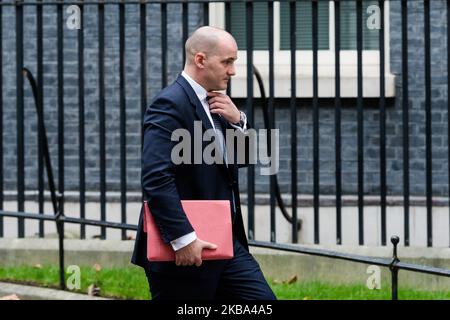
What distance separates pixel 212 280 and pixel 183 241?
287mm

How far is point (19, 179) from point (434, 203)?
3.33 metres

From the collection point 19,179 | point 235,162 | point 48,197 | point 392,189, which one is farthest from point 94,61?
point 235,162

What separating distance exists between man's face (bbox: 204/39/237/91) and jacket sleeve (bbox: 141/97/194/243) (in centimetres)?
23

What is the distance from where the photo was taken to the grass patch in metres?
8.27

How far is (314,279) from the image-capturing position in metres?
8.88

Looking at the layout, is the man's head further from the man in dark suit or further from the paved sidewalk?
the paved sidewalk

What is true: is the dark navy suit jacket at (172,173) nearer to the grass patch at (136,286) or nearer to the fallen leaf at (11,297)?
the fallen leaf at (11,297)

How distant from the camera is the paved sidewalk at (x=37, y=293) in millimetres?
8117

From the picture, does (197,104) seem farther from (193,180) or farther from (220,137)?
(193,180)

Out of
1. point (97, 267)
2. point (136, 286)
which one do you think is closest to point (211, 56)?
point (136, 286)

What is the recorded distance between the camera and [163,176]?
536 cm

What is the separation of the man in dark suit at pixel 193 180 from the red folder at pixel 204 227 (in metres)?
A: 0.03

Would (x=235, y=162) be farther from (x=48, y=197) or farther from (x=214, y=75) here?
(x=48, y=197)

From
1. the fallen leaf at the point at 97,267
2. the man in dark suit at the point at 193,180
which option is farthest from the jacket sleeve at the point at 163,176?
the fallen leaf at the point at 97,267
